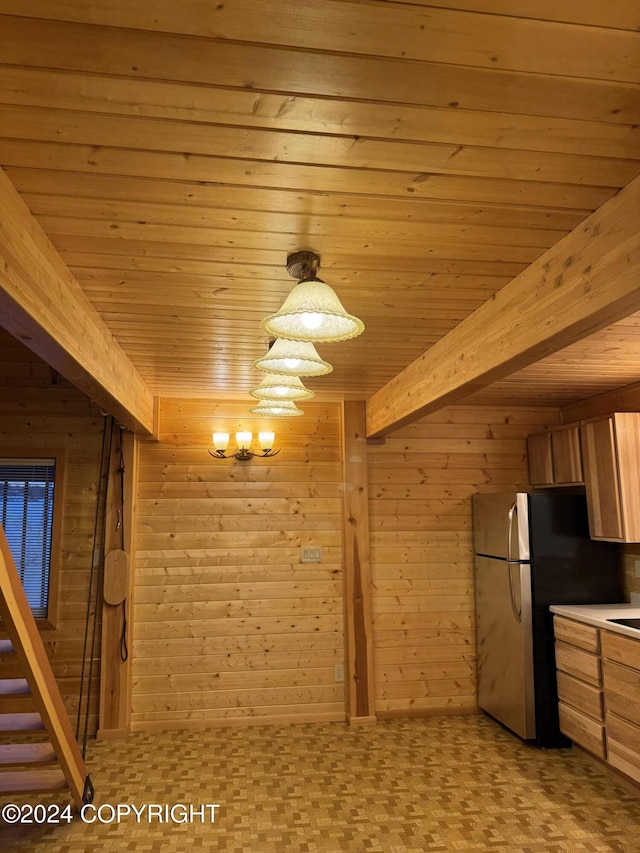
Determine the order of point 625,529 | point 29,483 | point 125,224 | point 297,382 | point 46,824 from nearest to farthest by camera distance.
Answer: point 125,224 < point 297,382 < point 46,824 < point 625,529 < point 29,483

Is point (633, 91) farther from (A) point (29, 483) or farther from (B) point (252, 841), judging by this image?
(A) point (29, 483)

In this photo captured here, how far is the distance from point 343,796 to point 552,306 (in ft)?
9.42

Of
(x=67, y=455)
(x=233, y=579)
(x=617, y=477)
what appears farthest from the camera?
(x=233, y=579)

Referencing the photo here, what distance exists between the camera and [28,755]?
303 centimetres

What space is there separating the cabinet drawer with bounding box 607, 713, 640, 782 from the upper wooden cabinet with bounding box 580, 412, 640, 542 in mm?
1065

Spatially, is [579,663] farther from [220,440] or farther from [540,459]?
[220,440]

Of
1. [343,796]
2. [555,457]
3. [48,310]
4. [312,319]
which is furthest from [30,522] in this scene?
[555,457]

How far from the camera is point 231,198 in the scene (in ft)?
5.57

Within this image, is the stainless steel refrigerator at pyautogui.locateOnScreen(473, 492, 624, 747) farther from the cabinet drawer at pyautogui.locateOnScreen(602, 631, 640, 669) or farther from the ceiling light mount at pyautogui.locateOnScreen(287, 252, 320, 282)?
the ceiling light mount at pyautogui.locateOnScreen(287, 252, 320, 282)

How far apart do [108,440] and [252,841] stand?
2773 millimetres

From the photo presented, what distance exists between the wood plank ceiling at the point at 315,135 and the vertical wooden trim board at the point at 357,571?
2431 mm

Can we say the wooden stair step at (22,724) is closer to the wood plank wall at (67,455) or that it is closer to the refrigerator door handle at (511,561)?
the wood plank wall at (67,455)

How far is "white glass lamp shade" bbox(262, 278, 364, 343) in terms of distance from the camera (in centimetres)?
169

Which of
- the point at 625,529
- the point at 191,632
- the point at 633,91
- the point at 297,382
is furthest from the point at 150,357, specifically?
the point at 625,529
